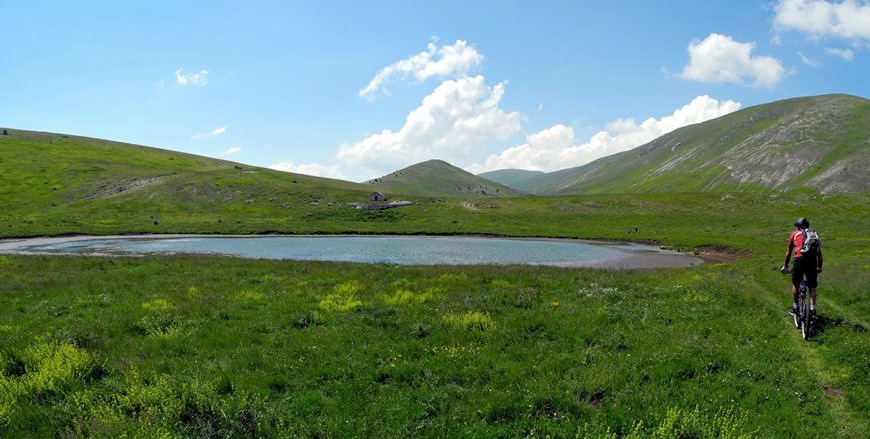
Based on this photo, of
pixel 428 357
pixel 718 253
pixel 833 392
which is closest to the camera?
pixel 833 392

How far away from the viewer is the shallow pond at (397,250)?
49.2 meters

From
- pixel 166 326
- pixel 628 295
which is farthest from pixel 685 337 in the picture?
pixel 166 326

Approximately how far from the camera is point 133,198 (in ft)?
398

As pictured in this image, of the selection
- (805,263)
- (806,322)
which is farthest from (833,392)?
(805,263)

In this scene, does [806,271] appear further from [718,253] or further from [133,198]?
[133,198]

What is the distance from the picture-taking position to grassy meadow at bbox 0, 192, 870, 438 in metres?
9.19

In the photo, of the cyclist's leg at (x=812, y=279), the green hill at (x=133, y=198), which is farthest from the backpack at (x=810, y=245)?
the green hill at (x=133, y=198)

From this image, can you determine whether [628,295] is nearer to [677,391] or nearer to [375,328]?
[677,391]

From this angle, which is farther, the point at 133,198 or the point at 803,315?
the point at 133,198

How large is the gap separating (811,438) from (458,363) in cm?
756

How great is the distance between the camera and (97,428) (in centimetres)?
847

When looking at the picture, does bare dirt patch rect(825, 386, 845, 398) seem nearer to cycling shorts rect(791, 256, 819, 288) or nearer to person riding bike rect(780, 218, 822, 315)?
person riding bike rect(780, 218, 822, 315)

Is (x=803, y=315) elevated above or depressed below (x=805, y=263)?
below

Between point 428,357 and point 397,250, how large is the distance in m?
46.8
